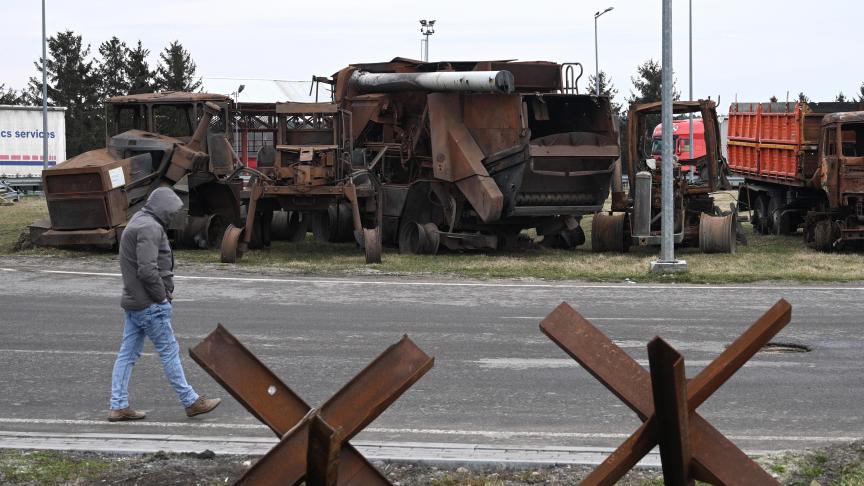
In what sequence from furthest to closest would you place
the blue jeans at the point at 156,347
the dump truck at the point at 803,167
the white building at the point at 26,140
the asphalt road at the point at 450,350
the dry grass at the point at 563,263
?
the white building at the point at 26,140 → the dump truck at the point at 803,167 → the dry grass at the point at 563,263 → the blue jeans at the point at 156,347 → the asphalt road at the point at 450,350

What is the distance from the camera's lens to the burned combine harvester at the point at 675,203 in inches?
840

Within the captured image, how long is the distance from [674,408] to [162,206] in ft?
20.3

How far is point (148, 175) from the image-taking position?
2197 cm

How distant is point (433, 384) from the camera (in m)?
9.80

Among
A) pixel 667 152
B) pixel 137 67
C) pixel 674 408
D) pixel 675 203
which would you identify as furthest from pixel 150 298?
pixel 137 67

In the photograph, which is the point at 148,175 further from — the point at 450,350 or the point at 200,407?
the point at 200,407

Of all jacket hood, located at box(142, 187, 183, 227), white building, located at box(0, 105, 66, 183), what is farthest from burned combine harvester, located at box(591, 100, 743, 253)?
white building, located at box(0, 105, 66, 183)

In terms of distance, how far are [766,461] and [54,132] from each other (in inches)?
1872

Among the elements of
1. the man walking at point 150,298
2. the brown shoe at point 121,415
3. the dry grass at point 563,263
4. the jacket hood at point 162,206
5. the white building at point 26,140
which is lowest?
the brown shoe at point 121,415

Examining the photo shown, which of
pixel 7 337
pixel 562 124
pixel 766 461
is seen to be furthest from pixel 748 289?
pixel 766 461

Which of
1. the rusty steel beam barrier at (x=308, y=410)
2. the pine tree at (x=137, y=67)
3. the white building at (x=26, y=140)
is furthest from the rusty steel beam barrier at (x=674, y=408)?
the pine tree at (x=137, y=67)

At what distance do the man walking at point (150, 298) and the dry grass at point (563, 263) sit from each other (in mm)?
9683

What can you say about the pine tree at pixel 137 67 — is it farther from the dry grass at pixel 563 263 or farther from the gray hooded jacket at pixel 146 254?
the gray hooded jacket at pixel 146 254

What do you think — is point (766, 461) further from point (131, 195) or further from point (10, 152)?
point (10, 152)
